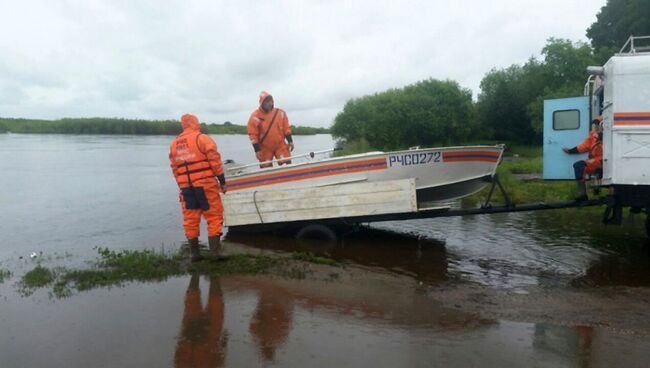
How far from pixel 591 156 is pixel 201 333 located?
5932mm

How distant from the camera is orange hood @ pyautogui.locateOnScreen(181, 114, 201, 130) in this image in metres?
→ 6.81

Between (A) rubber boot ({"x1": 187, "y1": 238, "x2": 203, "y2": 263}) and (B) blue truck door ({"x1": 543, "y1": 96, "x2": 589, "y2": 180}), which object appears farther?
(B) blue truck door ({"x1": 543, "y1": 96, "x2": 589, "y2": 180})

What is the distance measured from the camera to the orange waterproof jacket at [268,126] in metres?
8.77

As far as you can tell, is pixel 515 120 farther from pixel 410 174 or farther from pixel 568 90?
pixel 410 174

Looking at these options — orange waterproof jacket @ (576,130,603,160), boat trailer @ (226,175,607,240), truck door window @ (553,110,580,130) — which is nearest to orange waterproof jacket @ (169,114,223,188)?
boat trailer @ (226,175,607,240)

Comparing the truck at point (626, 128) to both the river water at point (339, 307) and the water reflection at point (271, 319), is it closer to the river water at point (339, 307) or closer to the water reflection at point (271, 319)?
the river water at point (339, 307)

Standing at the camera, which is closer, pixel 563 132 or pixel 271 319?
pixel 271 319

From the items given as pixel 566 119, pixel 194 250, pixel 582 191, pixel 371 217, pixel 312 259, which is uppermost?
pixel 566 119

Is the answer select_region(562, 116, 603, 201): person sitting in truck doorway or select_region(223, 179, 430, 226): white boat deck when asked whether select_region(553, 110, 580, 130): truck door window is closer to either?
select_region(562, 116, 603, 201): person sitting in truck doorway

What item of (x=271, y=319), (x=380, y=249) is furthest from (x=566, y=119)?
(x=271, y=319)

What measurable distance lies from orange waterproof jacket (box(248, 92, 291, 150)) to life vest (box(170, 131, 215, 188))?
6.95 ft

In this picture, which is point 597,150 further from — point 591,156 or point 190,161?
point 190,161

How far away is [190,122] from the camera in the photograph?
6816 millimetres

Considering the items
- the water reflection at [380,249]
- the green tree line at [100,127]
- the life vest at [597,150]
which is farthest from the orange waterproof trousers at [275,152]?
the green tree line at [100,127]
